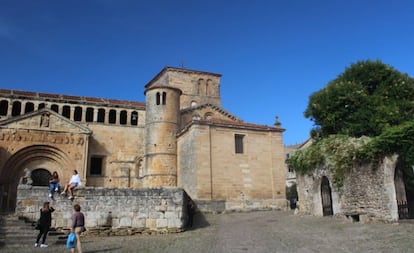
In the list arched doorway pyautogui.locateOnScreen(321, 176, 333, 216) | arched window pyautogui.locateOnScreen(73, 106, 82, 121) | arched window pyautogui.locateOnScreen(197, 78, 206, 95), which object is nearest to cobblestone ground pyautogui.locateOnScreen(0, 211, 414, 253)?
arched doorway pyautogui.locateOnScreen(321, 176, 333, 216)

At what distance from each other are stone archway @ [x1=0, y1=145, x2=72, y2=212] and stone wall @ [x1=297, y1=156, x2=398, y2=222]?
20.0 meters

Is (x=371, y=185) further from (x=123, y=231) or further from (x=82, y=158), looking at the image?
(x=82, y=158)

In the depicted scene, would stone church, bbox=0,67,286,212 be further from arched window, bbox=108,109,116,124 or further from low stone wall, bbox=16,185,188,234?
low stone wall, bbox=16,185,188,234

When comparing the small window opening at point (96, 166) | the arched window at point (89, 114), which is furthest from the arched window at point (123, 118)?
the small window opening at point (96, 166)

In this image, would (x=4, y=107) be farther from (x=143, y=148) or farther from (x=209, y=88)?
(x=209, y=88)

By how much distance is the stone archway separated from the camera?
87.3 ft

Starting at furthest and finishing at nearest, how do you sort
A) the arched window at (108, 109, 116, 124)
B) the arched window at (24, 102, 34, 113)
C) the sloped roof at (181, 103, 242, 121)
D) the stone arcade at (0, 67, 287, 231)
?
the arched window at (108, 109, 116, 124) → the sloped roof at (181, 103, 242, 121) → the arched window at (24, 102, 34, 113) → the stone arcade at (0, 67, 287, 231)

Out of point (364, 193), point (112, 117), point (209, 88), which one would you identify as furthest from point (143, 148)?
point (364, 193)

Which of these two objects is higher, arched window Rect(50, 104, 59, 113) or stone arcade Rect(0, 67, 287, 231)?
arched window Rect(50, 104, 59, 113)

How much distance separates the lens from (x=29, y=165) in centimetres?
2825

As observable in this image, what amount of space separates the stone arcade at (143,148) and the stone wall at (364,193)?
7.50 m

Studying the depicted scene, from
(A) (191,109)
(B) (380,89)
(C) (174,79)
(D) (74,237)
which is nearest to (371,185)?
(B) (380,89)

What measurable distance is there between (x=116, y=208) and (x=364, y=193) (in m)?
10.6

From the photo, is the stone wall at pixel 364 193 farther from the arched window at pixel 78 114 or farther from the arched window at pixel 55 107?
the arched window at pixel 55 107
